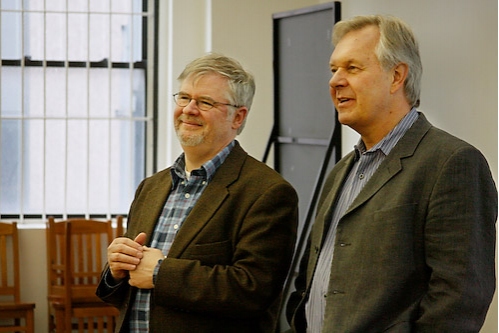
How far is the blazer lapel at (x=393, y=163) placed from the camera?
6.98 feet

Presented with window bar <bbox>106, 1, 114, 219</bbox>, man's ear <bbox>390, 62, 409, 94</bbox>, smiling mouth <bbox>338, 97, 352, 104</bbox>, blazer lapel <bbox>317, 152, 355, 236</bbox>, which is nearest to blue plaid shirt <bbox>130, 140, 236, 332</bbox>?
blazer lapel <bbox>317, 152, 355, 236</bbox>

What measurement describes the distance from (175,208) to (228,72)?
1.46ft

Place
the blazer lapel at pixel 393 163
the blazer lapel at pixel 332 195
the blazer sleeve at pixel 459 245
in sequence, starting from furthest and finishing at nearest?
the blazer lapel at pixel 332 195
the blazer lapel at pixel 393 163
the blazer sleeve at pixel 459 245

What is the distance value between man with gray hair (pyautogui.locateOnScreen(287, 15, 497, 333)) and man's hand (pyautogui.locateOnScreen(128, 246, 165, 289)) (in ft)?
1.47

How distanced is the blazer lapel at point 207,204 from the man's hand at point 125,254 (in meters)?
0.09

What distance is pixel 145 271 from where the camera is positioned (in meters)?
2.51

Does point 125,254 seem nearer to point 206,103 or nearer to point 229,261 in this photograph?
point 229,261

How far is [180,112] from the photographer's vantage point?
2645 mm

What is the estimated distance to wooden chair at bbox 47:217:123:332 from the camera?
18.9 feet

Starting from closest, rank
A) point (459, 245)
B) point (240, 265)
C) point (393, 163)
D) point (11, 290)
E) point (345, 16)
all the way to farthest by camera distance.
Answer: point (459, 245), point (393, 163), point (240, 265), point (345, 16), point (11, 290)

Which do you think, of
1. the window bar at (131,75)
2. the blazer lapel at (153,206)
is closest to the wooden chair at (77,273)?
the window bar at (131,75)

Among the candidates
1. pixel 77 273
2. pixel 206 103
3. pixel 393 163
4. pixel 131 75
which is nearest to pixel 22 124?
pixel 131 75

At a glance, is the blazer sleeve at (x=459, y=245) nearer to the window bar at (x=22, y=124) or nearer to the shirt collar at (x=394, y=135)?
the shirt collar at (x=394, y=135)

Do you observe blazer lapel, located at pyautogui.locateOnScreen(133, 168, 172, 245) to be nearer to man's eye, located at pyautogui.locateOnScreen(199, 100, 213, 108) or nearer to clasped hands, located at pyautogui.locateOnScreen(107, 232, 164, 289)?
clasped hands, located at pyautogui.locateOnScreen(107, 232, 164, 289)
